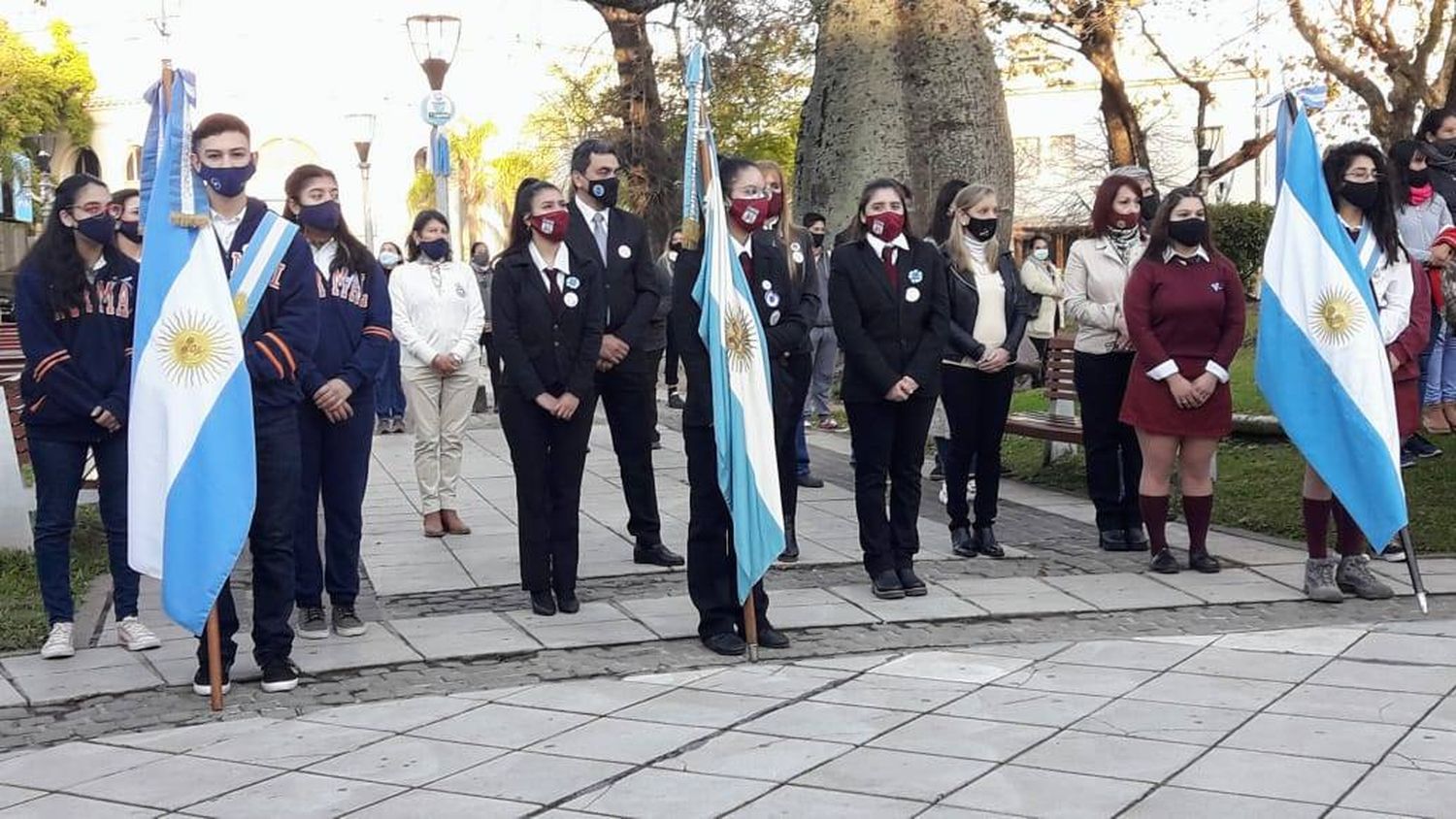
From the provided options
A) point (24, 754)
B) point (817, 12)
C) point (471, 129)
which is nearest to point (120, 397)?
point (24, 754)

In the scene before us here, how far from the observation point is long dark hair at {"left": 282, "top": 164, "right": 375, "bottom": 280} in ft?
24.0

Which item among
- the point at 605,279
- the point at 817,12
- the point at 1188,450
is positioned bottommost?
the point at 1188,450

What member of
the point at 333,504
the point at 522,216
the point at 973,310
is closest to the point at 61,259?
the point at 333,504

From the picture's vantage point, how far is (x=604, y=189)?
8.12m

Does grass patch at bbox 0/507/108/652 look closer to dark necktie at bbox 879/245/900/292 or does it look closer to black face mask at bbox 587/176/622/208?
black face mask at bbox 587/176/622/208

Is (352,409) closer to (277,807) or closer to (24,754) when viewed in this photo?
(24,754)

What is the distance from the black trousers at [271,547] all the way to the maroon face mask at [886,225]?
275 cm

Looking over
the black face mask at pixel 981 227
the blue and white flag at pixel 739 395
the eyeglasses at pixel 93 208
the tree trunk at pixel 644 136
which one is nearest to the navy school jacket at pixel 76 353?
the eyeglasses at pixel 93 208

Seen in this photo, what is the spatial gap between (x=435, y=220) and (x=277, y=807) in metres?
5.92

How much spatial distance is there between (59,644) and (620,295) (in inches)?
119

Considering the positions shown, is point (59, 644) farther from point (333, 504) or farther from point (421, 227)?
point (421, 227)

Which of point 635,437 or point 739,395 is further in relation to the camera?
point 635,437

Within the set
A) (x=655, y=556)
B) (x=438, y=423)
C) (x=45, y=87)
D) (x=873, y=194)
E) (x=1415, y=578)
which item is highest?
(x=45, y=87)

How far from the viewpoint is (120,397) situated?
6770mm
